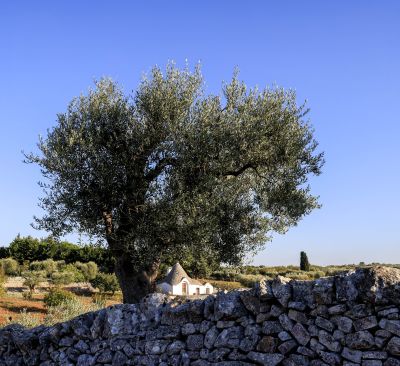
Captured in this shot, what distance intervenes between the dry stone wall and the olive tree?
554 centimetres

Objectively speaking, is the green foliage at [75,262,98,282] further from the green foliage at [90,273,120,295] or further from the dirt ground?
the green foliage at [90,273,120,295]

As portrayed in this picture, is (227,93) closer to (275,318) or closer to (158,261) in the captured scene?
(158,261)

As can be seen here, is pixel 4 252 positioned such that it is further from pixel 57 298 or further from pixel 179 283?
pixel 57 298

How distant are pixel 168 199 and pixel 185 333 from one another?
7253 millimetres

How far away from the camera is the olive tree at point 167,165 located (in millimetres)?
16453

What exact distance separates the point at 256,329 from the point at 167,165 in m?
9.17

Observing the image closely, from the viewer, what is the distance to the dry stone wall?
299 inches

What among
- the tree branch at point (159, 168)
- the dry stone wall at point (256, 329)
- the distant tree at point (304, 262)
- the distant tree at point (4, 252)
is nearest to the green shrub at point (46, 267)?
the distant tree at point (4, 252)

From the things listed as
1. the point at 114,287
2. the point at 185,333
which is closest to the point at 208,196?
the point at 185,333

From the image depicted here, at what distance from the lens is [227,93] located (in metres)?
18.0

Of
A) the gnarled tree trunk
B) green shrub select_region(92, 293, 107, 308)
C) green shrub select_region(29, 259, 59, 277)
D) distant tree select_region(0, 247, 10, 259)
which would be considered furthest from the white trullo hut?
distant tree select_region(0, 247, 10, 259)

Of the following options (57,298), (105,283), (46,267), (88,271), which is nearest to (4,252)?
(46,267)

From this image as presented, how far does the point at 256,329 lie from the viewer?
8789mm

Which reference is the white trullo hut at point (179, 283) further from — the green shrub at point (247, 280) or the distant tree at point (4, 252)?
the distant tree at point (4, 252)
